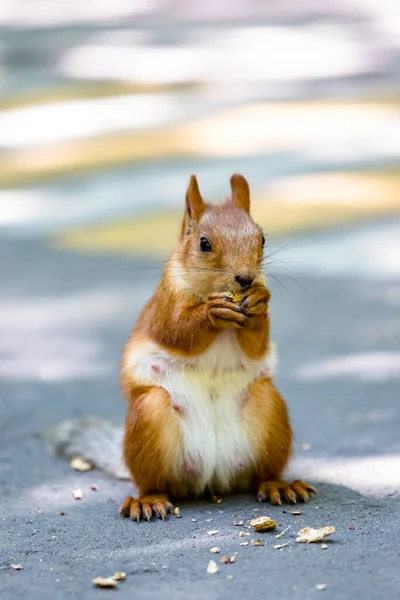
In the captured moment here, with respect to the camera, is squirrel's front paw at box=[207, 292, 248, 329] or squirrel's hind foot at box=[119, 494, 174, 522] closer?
squirrel's front paw at box=[207, 292, 248, 329]

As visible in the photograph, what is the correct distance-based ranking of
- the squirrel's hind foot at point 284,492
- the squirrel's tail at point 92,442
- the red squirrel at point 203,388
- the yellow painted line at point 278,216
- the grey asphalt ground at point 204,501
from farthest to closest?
the yellow painted line at point 278,216
the squirrel's tail at point 92,442
the squirrel's hind foot at point 284,492
the red squirrel at point 203,388
the grey asphalt ground at point 204,501

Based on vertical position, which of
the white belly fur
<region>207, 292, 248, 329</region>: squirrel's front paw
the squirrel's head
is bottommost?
the white belly fur

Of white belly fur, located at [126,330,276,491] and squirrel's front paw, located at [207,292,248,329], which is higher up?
squirrel's front paw, located at [207,292,248,329]

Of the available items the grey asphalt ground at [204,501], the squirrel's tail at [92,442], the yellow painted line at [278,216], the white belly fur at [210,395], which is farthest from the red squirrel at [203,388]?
the yellow painted line at [278,216]

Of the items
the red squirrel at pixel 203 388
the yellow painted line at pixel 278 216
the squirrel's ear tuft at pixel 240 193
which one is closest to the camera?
the red squirrel at pixel 203 388

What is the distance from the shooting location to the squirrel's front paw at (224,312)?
10.3ft

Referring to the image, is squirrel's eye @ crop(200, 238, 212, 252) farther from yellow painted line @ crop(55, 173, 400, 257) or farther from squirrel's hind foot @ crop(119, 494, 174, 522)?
yellow painted line @ crop(55, 173, 400, 257)

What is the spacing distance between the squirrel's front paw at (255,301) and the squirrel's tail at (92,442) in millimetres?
1019

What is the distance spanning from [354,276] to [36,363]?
2.55 metres

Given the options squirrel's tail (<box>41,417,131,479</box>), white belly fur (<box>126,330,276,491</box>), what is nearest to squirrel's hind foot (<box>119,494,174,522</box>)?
white belly fur (<box>126,330,276,491</box>)

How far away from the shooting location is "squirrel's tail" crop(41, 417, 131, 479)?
4.00m

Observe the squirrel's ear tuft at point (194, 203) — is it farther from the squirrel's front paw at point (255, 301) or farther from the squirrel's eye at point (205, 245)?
the squirrel's front paw at point (255, 301)

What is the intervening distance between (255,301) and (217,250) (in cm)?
23

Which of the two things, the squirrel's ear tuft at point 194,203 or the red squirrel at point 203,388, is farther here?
the squirrel's ear tuft at point 194,203
